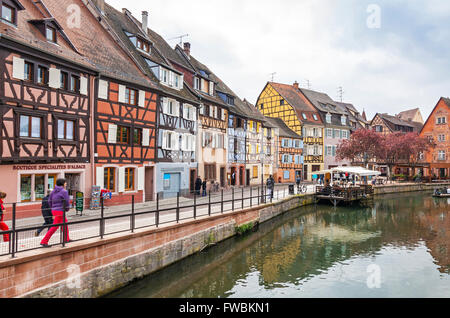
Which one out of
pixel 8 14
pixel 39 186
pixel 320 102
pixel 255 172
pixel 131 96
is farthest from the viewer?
pixel 320 102

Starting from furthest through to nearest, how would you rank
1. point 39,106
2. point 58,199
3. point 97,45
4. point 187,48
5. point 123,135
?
point 187,48
point 97,45
point 123,135
point 39,106
point 58,199

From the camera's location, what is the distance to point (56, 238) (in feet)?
28.9

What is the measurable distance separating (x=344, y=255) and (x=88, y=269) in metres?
11.4

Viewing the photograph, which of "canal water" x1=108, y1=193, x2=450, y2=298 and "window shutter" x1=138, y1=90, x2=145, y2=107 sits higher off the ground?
"window shutter" x1=138, y1=90, x2=145, y2=107

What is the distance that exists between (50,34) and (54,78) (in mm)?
2348

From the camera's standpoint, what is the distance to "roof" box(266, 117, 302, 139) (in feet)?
146

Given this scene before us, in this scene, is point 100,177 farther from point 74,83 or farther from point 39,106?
point 74,83

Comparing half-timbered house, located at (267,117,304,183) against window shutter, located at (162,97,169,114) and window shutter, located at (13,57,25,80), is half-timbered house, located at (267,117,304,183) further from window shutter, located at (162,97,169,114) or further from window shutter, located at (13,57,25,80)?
window shutter, located at (13,57,25,80)

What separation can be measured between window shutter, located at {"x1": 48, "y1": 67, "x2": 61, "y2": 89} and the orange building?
59.2m

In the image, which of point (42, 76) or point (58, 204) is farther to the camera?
point (42, 76)

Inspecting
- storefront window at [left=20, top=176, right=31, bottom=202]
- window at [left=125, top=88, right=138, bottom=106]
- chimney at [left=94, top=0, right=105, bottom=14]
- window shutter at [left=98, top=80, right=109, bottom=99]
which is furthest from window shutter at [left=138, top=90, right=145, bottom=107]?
storefront window at [left=20, top=176, right=31, bottom=202]

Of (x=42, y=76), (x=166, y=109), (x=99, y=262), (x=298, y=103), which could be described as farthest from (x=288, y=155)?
(x=99, y=262)

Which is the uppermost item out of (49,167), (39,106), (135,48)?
(135,48)

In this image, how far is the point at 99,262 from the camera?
9320mm
